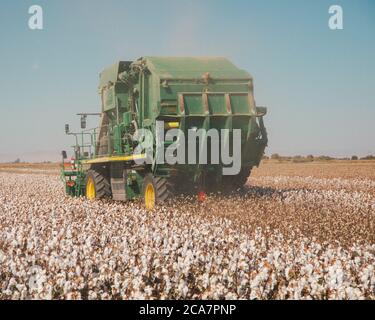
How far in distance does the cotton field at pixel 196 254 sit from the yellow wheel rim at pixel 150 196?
714 millimetres

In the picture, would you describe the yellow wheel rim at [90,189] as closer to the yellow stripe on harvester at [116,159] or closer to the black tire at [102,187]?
the black tire at [102,187]

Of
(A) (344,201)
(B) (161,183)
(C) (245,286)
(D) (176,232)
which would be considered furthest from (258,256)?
(A) (344,201)

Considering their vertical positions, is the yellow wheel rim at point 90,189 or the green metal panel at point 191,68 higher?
the green metal panel at point 191,68

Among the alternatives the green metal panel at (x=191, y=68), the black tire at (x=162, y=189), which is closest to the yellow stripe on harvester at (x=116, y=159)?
the black tire at (x=162, y=189)

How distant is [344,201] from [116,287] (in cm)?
988

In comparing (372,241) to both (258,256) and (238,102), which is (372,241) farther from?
(238,102)

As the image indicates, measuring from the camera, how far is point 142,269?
6344mm

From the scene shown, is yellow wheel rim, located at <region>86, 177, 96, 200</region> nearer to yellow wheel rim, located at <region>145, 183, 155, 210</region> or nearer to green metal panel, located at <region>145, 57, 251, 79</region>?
yellow wheel rim, located at <region>145, 183, 155, 210</region>

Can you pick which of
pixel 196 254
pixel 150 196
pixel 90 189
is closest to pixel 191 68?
pixel 150 196

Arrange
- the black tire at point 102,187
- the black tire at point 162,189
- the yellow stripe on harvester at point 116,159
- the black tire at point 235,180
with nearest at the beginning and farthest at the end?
the black tire at point 162,189
the yellow stripe on harvester at point 116,159
the black tire at point 235,180
the black tire at point 102,187

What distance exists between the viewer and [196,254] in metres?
7.06

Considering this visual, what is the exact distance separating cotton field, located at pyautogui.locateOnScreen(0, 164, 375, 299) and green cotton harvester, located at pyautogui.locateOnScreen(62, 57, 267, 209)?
Result: 903 millimetres

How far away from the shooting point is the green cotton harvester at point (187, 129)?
12.7m
